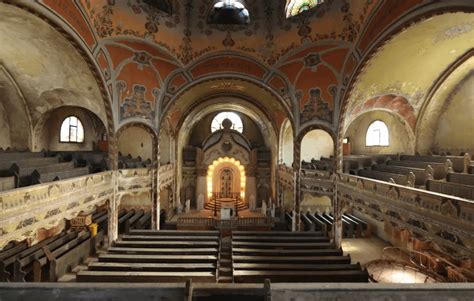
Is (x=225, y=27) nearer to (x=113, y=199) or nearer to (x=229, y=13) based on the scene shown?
(x=229, y=13)

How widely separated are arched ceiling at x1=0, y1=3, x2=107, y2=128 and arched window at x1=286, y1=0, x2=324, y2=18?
9870 millimetres

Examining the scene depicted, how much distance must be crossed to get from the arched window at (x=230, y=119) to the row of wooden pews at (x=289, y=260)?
13541mm

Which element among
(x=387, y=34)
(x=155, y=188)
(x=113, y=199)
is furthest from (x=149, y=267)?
(x=387, y=34)

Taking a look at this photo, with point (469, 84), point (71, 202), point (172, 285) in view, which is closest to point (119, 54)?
point (71, 202)

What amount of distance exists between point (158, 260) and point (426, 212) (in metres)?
8.45

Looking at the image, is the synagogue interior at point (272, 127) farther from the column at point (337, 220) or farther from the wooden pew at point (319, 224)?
the wooden pew at point (319, 224)

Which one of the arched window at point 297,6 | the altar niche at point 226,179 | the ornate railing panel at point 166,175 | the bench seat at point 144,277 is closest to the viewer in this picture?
the bench seat at point 144,277

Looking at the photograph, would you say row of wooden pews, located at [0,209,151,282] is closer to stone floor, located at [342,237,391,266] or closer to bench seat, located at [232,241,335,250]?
bench seat, located at [232,241,335,250]

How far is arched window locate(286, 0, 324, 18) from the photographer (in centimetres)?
1317

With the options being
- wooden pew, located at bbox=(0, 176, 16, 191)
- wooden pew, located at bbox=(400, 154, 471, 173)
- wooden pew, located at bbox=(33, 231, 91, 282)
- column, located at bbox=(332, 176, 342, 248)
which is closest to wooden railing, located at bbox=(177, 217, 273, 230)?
column, located at bbox=(332, 176, 342, 248)

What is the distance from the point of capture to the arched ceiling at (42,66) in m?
9.21

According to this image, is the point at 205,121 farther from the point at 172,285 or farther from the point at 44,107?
the point at 172,285

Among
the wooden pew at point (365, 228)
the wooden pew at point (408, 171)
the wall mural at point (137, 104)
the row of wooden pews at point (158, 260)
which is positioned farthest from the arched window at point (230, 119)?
the row of wooden pews at point (158, 260)

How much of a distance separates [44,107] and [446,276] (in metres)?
20.7
